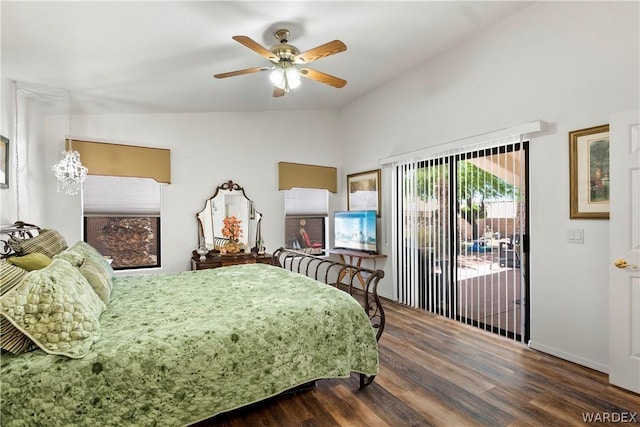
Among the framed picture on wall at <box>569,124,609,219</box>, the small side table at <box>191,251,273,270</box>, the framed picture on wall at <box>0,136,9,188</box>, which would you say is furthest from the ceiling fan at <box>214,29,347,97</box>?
the small side table at <box>191,251,273,270</box>

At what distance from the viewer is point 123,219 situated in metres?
3.98

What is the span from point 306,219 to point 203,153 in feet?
6.23

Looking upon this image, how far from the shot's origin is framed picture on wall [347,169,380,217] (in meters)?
4.79

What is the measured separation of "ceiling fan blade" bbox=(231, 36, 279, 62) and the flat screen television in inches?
105

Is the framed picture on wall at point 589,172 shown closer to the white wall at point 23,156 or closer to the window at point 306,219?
the window at point 306,219

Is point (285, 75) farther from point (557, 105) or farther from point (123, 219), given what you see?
point (123, 219)

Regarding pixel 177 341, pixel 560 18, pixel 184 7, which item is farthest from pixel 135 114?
pixel 560 18

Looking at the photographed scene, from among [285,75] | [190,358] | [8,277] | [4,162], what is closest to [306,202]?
[285,75]

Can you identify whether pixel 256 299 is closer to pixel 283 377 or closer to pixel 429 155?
pixel 283 377

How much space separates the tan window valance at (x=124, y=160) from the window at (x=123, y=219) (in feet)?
0.33

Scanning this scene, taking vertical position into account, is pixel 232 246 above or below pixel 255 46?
below

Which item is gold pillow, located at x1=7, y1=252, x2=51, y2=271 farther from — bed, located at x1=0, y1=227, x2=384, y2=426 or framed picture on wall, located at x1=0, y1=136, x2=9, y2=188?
framed picture on wall, located at x1=0, y1=136, x2=9, y2=188

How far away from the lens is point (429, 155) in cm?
388

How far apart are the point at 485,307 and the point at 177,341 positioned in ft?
10.1
